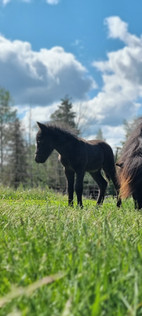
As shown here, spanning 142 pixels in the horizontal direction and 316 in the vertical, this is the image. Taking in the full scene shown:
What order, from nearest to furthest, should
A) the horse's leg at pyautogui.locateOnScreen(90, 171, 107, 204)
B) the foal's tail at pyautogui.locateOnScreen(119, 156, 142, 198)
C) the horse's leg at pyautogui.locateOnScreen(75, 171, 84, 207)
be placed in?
the foal's tail at pyautogui.locateOnScreen(119, 156, 142, 198) → the horse's leg at pyautogui.locateOnScreen(75, 171, 84, 207) → the horse's leg at pyautogui.locateOnScreen(90, 171, 107, 204)

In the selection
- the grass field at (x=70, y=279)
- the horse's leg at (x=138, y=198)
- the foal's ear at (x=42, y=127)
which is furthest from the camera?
the foal's ear at (x=42, y=127)

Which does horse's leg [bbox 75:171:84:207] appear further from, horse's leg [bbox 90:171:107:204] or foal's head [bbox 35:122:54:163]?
horse's leg [bbox 90:171:107:204]

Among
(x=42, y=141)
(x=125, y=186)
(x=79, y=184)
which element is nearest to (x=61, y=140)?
(x=42, y=141)

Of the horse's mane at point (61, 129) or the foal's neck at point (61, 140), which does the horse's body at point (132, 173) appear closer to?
the foal's neck at point (61, 140)

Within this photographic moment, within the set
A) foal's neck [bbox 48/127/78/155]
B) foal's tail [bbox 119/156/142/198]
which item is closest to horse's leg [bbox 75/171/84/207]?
foal's neck [bbox 48/127/78/155]

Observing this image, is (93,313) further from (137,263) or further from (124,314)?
(137,263)

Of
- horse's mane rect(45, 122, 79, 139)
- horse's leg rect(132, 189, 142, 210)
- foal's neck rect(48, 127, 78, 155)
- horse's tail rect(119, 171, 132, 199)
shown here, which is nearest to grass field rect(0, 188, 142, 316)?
horse's tail rect(119, 171, 132, 199)

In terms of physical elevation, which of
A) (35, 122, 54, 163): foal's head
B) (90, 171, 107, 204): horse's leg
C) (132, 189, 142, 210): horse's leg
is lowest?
(90, 171, 107, 204): horse's leg

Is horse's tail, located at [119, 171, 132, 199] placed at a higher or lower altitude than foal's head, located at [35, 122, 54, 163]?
lower

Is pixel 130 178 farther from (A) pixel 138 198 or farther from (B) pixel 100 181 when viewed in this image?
(B) pixel 100 181

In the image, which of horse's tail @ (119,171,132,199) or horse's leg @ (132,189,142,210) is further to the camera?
horse's leg @ (132,189,142,210)

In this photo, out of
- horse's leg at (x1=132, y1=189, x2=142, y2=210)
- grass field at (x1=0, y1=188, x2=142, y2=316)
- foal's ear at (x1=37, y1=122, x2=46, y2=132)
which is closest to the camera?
grass field at (x1=0, y1=188, x2=142, y2=316)

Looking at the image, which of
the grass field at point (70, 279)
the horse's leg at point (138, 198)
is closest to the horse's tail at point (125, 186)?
the horse's leg at point (138, 198)

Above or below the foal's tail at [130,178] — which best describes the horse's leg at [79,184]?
below
